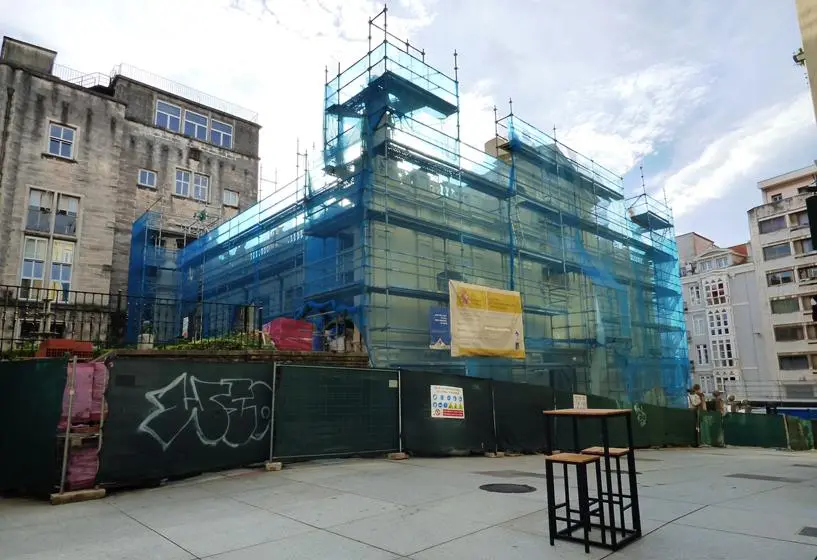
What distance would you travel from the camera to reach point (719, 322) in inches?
2191

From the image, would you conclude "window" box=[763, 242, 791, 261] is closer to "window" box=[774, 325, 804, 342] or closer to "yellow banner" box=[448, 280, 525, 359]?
"window" box=[774, 325, 804, 342]

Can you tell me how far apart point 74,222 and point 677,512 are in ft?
89.7

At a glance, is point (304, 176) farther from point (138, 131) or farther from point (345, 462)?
point (138, 131)

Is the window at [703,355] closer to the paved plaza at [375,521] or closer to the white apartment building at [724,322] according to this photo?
the white apartment building at [724,322]

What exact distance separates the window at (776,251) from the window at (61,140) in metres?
57.3

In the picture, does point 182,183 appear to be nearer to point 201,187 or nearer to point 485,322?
point 201,187

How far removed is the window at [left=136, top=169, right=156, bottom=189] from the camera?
29.1 meters

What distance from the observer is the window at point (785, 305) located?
48656 millimetres

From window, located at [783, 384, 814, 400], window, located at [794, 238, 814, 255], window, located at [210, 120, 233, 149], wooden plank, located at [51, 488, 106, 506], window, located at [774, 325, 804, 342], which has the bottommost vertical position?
window, located at [783, 384, 814, 400]

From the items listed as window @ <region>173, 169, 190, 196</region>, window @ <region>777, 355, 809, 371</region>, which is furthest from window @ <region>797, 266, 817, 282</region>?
window @ <region>173, 169, 190, 196</region>

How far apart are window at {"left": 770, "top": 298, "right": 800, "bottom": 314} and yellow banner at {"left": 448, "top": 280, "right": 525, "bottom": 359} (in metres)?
42.4

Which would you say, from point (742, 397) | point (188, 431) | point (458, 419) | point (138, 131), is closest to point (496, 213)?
point (458, 419)

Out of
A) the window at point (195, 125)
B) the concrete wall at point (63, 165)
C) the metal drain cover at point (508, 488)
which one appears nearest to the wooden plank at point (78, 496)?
the metal drain cover at point (508, 488)

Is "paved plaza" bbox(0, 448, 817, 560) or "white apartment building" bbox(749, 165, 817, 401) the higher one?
"white apartment building" bbox(749, 165, 817, 401)
